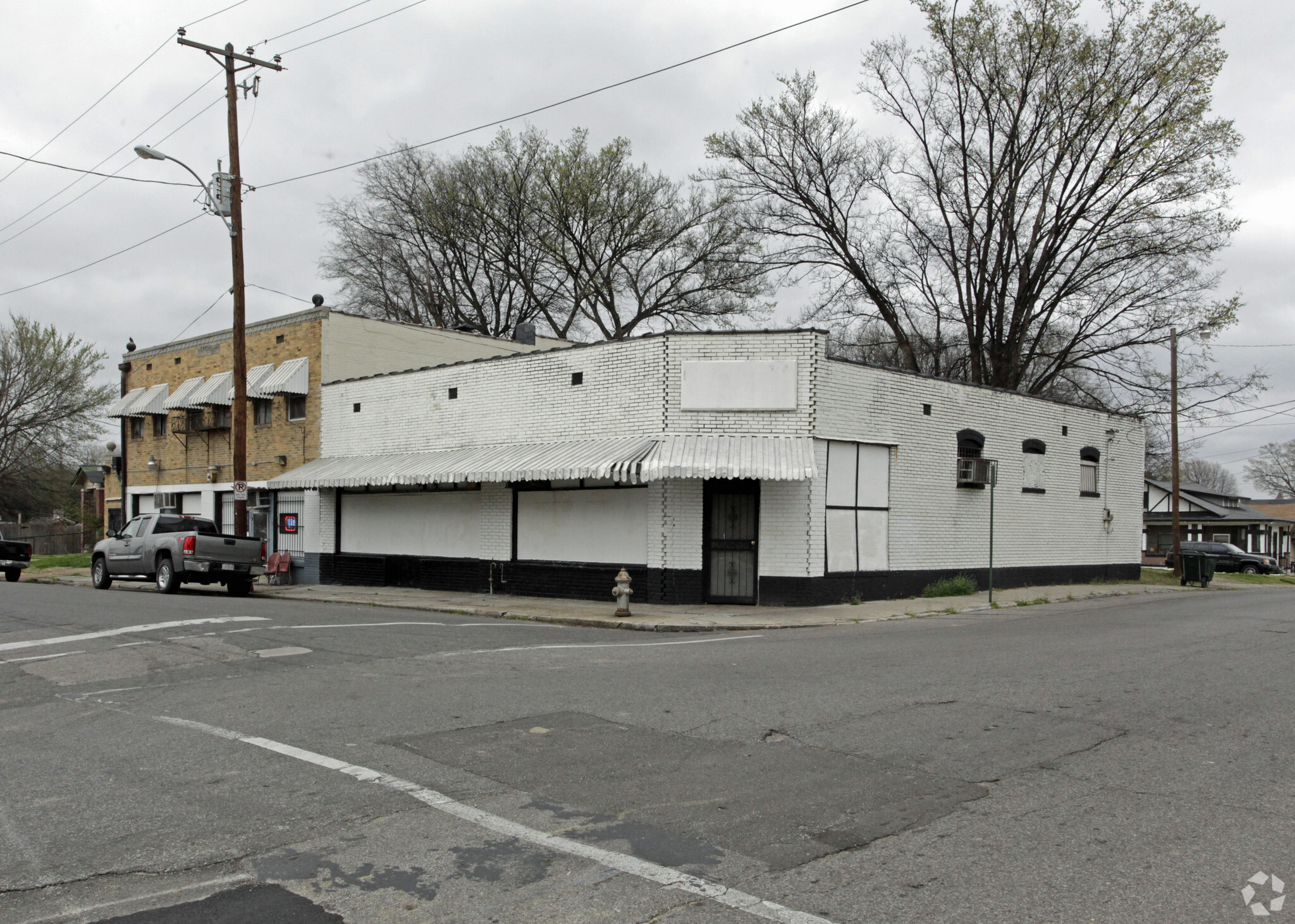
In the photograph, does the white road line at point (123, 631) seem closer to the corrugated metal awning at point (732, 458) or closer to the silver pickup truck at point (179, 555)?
the corrugated metal awning at point (732, 458)

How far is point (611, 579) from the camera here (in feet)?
62.6

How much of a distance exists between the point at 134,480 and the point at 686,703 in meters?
30.7

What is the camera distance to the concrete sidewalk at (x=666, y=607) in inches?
616

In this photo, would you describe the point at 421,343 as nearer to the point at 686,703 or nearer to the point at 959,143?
the point at 959,143

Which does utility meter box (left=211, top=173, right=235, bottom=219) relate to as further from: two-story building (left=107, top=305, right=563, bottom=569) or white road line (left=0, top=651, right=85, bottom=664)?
white road line (left=0, top=651, right=85, bottom=664)

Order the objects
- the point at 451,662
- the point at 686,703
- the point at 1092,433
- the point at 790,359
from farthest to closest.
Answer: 1. the point at 1092,433
2. the point at 790,359
3. the point at 451,662
4. the point at 686,703

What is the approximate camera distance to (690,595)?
18.2m

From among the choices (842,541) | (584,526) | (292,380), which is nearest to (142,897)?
(584,526)

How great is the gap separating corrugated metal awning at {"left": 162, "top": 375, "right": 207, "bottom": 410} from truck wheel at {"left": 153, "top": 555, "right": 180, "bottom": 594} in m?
8.86

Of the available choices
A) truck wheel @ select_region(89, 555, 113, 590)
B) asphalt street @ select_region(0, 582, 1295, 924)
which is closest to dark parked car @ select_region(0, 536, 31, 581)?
truck wheel @ select_region(89, 555, 113, 590)

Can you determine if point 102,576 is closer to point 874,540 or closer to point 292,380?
point 292,380

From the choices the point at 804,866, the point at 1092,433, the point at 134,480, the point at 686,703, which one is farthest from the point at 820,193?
the point at 804,866

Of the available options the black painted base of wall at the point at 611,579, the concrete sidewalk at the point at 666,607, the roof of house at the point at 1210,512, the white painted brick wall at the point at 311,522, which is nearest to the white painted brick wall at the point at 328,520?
the white painted brick wall at the point at 311,522

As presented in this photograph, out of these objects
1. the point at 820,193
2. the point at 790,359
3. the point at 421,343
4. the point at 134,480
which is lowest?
the point at 134,480
